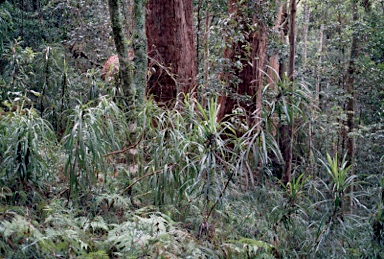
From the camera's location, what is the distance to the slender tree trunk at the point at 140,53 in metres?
5.91

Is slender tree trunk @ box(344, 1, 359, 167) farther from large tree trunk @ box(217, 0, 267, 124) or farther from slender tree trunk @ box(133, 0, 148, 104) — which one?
slender tree trunk @ box(133, 0, 148, 104)

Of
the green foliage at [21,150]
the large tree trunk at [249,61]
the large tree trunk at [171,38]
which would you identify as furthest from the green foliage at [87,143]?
the large tree trunk at [249,61]

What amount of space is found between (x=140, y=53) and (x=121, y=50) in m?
0.40

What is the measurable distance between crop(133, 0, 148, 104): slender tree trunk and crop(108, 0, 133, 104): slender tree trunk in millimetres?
234

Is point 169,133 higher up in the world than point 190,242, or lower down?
higher up

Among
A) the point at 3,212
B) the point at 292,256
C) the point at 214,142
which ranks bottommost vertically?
the point at 292,256

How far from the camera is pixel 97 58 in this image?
10469 mm

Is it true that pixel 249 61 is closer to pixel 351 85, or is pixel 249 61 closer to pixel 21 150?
pixel 21 150

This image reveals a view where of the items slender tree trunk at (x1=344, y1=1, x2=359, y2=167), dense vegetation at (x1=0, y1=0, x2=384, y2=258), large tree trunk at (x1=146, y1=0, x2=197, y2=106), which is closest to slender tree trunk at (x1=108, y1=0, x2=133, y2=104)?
dense vegetation at (x1=0, y1=0, x2=384, y2=258)

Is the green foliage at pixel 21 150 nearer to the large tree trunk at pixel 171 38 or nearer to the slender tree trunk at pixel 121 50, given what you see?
the slender tree trunk at pixel 121 50

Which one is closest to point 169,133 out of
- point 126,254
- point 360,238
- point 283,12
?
point 126,254

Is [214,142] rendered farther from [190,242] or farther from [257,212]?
[257,212]

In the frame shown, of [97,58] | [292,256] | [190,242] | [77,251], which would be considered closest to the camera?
[77,251]

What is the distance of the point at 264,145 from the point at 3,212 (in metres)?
2.22
